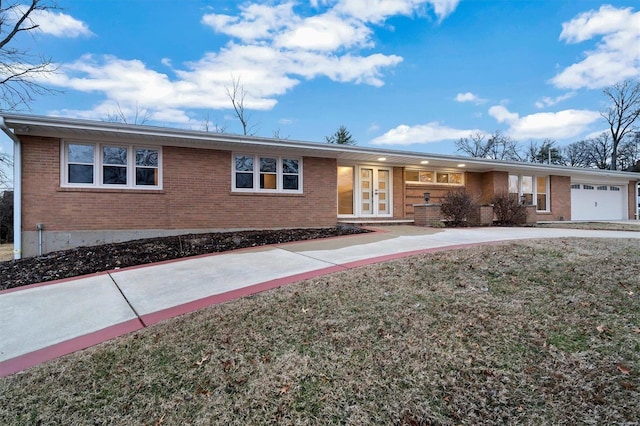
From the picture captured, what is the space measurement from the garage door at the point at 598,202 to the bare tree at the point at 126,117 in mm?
26810

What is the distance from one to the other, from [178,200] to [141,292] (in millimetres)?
5380

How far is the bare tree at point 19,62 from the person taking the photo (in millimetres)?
12305

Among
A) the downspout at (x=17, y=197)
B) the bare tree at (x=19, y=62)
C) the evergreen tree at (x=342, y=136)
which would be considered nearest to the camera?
the downspout at (x=17, y=197)

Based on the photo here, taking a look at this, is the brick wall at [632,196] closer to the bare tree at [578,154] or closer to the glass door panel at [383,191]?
the glass door panel at [383,191]

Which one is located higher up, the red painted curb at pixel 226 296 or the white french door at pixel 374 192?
the white french door at pixel 374 192

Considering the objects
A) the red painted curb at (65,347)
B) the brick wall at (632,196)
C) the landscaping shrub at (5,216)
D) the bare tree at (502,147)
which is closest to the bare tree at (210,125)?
the landscaping shrub at (5,216)

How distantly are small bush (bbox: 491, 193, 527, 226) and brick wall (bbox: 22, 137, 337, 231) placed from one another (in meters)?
7.13

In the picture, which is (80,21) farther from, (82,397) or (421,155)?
(82,397)

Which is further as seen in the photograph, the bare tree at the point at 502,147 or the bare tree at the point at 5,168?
the bare tree at the point at 502,147

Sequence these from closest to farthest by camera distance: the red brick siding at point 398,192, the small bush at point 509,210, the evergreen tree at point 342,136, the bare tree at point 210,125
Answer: the small bush at point 509,210, the red brick siding at point 398,192, the bare tree at point 210,125, the evergreen tree at point 342,136

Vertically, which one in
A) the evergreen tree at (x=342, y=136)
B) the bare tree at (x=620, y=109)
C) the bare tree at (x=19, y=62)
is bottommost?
the bare tree at (x=19, y=62)

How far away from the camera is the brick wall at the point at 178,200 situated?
8203 mm

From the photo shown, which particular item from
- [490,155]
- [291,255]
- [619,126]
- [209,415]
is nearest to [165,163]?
[291,255]

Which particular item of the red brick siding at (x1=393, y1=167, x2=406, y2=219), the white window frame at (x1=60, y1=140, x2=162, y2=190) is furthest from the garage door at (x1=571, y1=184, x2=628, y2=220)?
the white window frame at (x1=60, y1=140, x2=162, y2=190)
